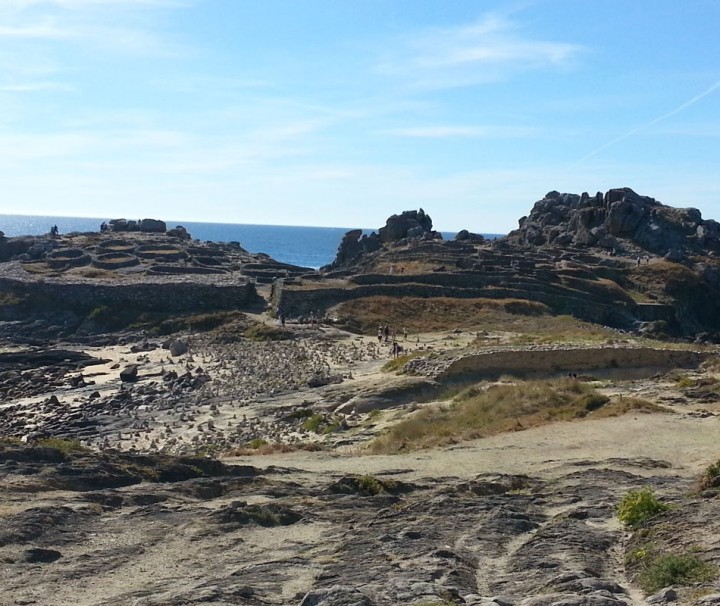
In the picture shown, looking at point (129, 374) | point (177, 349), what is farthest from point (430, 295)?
point (129, 374)

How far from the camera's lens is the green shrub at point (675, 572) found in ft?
29.4

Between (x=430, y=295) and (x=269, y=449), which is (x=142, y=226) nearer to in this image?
(x=430, y=295)

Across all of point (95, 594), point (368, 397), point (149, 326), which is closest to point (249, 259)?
point (149, 326)

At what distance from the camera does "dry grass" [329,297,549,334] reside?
4778 centimetres

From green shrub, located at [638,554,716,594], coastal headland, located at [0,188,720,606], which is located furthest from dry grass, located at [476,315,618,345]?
green shrub, located at [638,554,716,594]

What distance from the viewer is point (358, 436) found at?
23.7m

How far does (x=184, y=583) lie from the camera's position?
411 inches

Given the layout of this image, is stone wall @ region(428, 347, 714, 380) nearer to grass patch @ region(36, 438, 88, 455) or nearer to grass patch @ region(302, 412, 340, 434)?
grass patch @ region(302, 412, 340, 434)

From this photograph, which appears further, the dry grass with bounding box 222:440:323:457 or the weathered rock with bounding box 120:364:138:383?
the weathered rock with bounding box 120:364:138:383

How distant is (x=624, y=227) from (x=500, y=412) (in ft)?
189

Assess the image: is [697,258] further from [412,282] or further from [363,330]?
[363,330]

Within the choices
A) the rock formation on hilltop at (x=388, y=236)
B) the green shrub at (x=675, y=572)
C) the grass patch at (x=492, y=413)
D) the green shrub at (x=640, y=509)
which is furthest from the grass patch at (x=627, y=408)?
the rock formation on hilltop at (x=388, y=236)

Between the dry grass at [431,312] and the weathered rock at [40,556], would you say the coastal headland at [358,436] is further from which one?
the dry grass at [431,312]

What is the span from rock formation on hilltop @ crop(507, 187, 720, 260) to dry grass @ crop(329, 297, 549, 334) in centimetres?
2710
